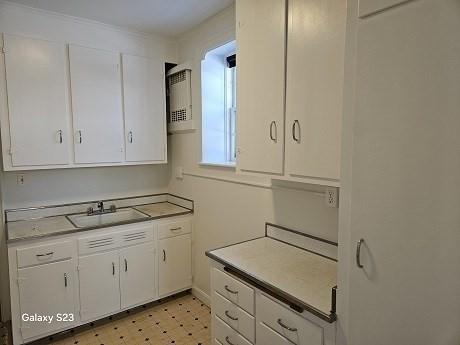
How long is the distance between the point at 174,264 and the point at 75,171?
1271 mm

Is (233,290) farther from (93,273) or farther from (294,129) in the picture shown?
(93,273)

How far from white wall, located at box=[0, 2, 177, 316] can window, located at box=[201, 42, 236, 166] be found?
23.5 inches

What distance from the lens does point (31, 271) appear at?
2.10m

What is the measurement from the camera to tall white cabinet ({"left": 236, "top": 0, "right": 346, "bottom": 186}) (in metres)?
1.31

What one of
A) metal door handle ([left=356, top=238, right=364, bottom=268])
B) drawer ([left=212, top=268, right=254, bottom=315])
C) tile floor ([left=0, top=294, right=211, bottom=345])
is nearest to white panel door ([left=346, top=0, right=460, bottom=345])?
metal door handle ([left=356, top=238, right=364, bottom=268])

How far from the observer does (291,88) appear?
1.49 m

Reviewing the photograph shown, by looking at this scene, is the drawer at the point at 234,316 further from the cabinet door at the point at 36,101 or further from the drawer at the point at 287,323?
the cabinet door at the point at 36,101

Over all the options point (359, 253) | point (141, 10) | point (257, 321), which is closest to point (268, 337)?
point (257, 321)

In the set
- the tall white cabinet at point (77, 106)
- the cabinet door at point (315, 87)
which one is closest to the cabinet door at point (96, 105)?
the tall white cabinet at point (77, 106)

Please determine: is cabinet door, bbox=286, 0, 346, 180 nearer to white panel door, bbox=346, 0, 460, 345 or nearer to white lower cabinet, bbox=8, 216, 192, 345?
white panel door, bbox=346, 0, 460, 345

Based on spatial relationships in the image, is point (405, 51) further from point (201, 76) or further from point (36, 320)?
point (36, 320)

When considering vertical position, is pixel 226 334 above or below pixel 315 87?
below

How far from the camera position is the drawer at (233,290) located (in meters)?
1.53

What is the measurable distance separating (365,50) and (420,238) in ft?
2.04
